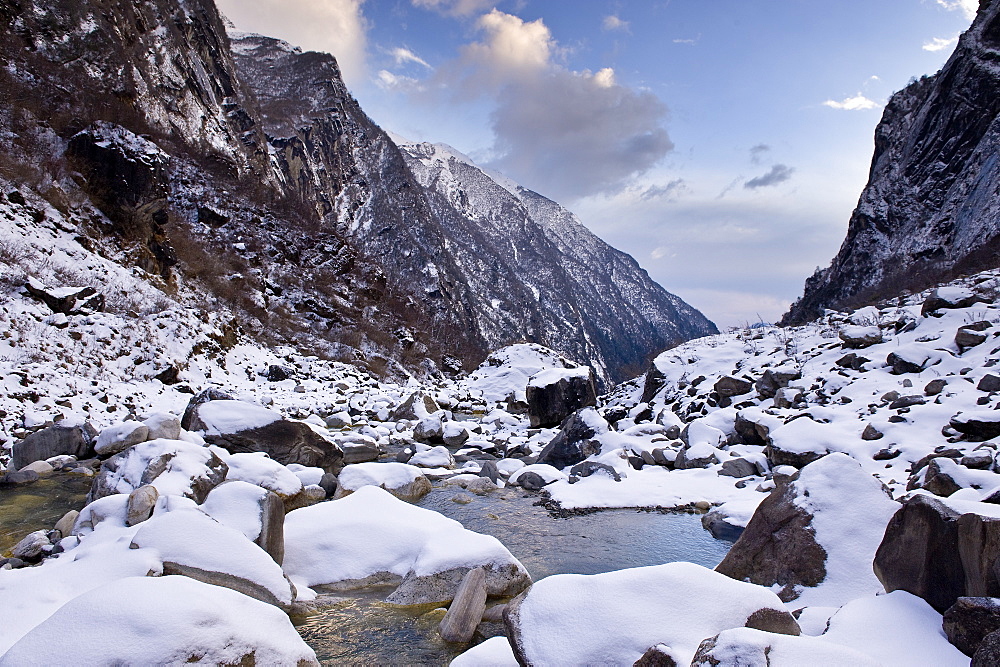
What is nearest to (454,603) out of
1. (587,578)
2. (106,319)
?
(587,578)

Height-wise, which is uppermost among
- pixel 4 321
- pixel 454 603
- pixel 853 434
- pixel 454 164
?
pixel 454 164

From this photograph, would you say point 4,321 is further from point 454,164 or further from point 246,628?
point 454,164

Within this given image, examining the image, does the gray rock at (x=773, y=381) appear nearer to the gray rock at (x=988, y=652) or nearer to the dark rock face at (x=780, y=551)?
the dark rock face at (x=780, y=551)

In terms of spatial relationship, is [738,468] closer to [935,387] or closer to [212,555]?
[935,387]

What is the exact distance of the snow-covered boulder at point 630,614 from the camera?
3084mm

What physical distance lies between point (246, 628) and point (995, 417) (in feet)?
32.6

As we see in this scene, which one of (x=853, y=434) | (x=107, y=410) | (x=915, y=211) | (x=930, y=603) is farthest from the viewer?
(x=915, y=211)

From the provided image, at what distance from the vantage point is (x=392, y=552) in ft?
19.1

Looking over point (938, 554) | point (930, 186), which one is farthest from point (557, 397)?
point (930, 186)

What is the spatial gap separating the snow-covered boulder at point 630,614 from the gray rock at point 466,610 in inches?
41.0

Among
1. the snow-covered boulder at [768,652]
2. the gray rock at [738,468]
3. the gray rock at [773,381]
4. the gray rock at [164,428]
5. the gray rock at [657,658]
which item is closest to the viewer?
the snow-covered boulder at [768,652]

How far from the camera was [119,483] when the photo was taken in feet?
21.2

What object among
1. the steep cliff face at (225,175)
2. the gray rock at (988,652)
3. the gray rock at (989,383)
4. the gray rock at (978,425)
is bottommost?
the gray rock at (988,652)

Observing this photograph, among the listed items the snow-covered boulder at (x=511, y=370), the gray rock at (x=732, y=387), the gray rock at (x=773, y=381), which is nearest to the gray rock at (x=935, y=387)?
the gray rock at (x=773, y=381)
